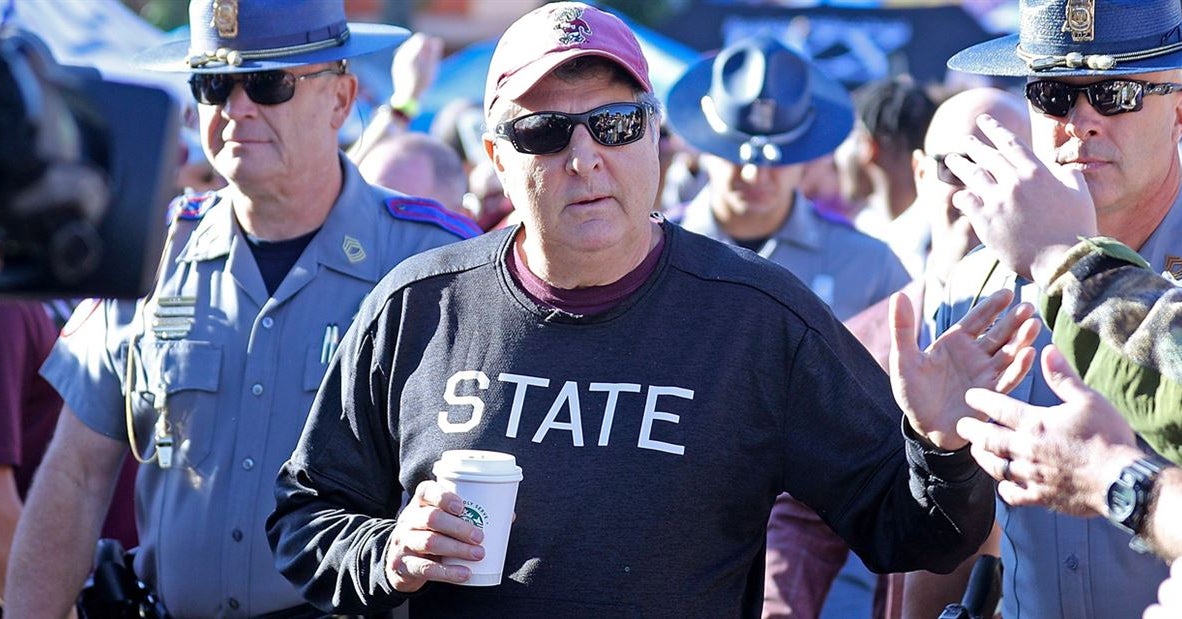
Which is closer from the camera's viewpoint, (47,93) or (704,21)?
(47,93)

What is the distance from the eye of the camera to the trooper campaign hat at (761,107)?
287 inches

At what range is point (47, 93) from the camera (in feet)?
7.18

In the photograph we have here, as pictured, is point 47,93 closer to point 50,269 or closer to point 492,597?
point 50,269

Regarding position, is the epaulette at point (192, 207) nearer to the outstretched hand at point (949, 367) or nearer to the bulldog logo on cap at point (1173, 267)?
the outstretched hand at point (949, 367)

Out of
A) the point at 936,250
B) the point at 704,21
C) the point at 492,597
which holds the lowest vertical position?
the point at 492,597

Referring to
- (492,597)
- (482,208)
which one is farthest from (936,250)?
(482,208)

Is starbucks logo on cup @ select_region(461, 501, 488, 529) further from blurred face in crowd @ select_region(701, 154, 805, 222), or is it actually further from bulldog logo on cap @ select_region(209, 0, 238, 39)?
blurred face in crowd @ select_region(701, 154, 805, 222)

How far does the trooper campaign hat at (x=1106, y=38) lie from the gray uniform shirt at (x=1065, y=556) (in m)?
0.38

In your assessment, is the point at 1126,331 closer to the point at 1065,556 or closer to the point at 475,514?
the point at 1065,556

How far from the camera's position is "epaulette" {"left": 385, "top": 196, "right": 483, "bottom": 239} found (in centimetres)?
493

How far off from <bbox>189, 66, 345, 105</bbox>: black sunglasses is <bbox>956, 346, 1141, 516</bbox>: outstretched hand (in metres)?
2.79

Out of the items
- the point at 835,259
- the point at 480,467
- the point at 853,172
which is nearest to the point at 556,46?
the point at 480,467

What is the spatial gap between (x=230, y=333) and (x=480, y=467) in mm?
1833

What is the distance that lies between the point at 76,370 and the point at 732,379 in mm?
2367
